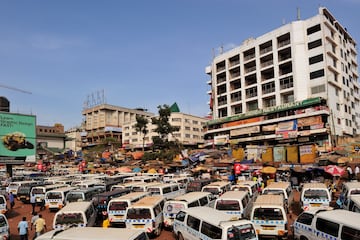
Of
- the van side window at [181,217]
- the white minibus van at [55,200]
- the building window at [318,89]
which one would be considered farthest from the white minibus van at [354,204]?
the building window at [318,89]

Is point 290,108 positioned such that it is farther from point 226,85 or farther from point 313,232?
point 313,232

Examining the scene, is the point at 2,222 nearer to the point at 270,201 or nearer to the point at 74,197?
the point at 74,197

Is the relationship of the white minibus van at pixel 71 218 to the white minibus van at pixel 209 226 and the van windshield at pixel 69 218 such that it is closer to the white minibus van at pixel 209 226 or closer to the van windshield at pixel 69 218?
the van windshield at pixel 69 218

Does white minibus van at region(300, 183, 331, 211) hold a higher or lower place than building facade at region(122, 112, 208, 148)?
lower

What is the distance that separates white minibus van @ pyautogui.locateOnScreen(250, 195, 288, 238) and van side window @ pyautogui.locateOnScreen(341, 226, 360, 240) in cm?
291

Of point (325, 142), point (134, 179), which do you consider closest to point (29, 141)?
point (134, 179)

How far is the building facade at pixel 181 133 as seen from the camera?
296ft

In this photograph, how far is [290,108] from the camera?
170 ft

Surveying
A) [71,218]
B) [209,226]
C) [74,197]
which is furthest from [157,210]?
[74,197]

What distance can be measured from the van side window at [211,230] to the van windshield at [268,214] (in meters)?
2.73

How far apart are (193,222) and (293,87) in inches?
1831

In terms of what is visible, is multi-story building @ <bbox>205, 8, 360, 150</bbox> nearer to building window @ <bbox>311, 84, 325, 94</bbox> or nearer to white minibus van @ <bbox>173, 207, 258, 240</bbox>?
building window @ <bbox>311, 84, 325, 94</bbox>

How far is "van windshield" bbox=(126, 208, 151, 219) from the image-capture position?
1354 cm

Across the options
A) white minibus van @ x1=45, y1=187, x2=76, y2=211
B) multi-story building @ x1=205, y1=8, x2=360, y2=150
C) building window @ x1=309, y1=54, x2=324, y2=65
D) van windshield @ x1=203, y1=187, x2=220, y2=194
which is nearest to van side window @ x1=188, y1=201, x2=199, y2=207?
van windshield @ x1=203, y1=187, x2=220, y2=194
